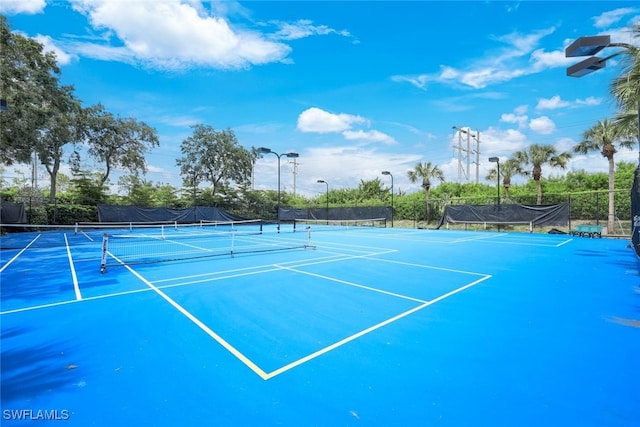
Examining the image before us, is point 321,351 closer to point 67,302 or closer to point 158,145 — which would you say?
point 67,302

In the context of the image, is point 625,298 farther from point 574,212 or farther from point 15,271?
point 574,212

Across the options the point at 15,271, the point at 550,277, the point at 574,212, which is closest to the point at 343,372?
the point at 550,277

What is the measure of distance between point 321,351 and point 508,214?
73.7ft

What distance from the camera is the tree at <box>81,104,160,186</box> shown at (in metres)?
30.5

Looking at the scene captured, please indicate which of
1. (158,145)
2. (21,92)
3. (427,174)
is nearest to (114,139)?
(158,145)

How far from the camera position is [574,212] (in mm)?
21984

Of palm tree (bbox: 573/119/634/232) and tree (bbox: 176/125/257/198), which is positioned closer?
palm tree (bbox: 573/119/634/232)

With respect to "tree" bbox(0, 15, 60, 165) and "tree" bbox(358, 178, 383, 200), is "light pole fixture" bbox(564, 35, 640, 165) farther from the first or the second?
"tree" bbox(358, 178, 383, 200)

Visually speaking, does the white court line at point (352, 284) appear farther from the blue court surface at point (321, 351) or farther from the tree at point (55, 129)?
the tree at point (55, 129)

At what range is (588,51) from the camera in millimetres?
5309

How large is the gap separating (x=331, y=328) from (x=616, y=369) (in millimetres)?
2881

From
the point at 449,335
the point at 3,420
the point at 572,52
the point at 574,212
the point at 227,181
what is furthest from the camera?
the point at 227,181

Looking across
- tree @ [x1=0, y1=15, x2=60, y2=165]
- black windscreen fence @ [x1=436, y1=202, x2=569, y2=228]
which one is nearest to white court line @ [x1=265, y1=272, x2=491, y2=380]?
tree @ [x1=0, y1=15, x2=60, y2=165]

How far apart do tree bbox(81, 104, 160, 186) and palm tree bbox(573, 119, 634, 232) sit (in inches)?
1422
